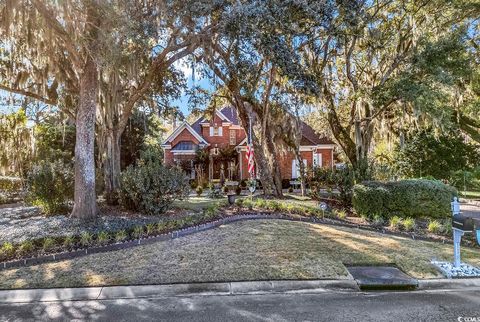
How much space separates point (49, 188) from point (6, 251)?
3.83 meters

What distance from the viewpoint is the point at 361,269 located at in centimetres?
552

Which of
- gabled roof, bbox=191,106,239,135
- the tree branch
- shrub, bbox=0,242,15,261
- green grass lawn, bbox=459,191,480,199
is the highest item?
gabled roof, bbox=191,106,239,135

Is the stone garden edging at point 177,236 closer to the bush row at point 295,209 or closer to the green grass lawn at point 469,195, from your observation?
the bush row at point 295,209

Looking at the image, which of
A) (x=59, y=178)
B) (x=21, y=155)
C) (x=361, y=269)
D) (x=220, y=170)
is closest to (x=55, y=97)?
(x=59, y=178)

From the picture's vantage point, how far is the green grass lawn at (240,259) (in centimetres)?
518

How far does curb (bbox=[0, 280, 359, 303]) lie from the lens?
184 inches

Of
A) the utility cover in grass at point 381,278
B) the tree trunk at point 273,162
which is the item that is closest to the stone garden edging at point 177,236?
the utility cover in grass at point 381,278

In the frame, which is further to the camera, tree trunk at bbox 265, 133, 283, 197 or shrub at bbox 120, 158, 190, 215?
tree trunk at bbox 265, 133, 283, 197

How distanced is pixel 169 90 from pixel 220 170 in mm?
13558

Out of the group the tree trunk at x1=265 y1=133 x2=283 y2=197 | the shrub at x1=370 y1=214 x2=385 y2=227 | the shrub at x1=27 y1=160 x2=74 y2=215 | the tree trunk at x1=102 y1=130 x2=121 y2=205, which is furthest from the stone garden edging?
the tree trunk at x1=265 y1=133 x2=283 y2=197

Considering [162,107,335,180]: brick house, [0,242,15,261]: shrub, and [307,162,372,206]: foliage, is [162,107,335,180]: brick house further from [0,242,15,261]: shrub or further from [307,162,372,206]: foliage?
[0,242,15,261]: shrub

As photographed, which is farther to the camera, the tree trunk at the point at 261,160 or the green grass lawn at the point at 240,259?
the tree trunk at the point at 261,160

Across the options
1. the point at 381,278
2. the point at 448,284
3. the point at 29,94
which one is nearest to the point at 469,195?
the point at 448,284

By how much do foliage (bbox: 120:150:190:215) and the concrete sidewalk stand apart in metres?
4.95
